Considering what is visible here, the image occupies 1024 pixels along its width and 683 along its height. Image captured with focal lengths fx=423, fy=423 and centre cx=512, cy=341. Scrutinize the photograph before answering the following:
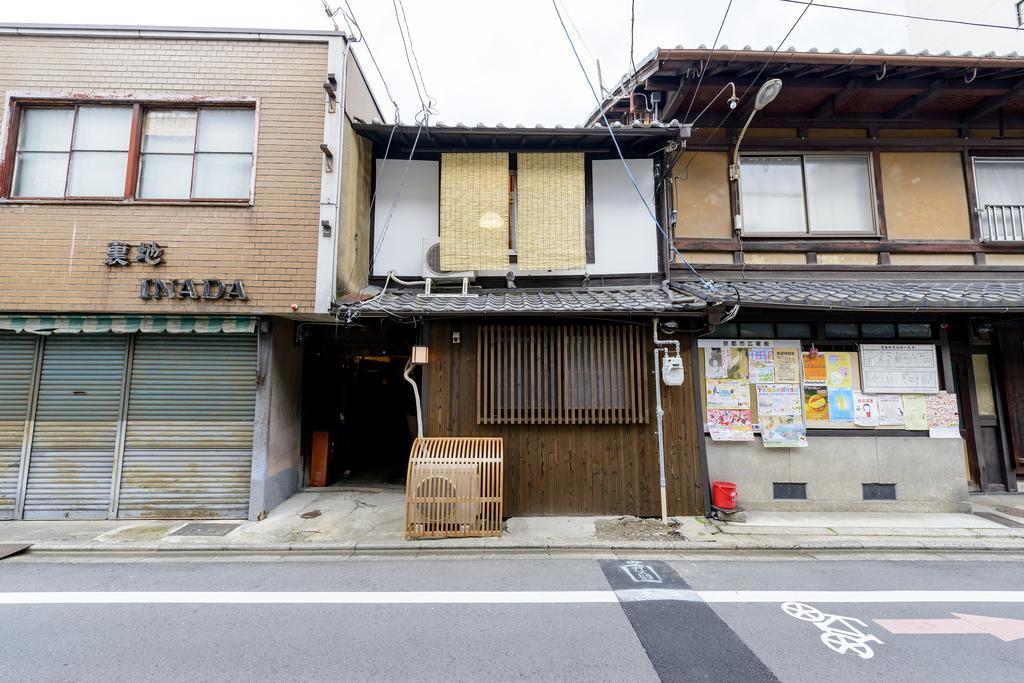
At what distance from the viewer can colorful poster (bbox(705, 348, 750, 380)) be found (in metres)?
7.29

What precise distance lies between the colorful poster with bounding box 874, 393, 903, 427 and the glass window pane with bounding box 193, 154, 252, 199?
11409mm

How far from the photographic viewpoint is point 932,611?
4.15 metres

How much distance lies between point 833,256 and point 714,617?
7327mm

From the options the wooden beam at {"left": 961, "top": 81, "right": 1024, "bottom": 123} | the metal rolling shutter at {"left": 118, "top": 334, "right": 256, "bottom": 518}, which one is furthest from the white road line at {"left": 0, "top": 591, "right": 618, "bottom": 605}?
the wooden beam at {"left": 961, "top": 81, "right": 1024, "bottom": 123}

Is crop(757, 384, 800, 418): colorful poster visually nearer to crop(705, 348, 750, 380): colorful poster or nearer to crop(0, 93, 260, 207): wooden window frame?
crop(705, 348, 750, 380): colorful poster

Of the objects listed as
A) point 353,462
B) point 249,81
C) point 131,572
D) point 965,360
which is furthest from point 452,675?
point 965,360

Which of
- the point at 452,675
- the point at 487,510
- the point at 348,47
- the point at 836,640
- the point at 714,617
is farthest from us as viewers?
the point at 348,47

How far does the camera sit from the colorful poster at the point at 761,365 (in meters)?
7.29

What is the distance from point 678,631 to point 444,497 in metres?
3.28

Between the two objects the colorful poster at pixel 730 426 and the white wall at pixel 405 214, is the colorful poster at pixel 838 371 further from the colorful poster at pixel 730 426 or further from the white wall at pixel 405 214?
the white wall at pixel 405 214

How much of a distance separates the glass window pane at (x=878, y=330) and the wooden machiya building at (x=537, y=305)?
3.08 m

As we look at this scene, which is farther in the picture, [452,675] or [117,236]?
[117,236]

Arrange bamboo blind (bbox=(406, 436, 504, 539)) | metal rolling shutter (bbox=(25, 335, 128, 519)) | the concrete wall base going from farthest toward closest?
1. the concrete wall base
2. metal rolling shutter (bbox=(25, 335, 128, 519))
3. bamboo blind (bbox=(406, 436, 504, 539))

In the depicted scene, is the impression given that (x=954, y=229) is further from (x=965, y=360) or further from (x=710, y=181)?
(x=710, y=181)
